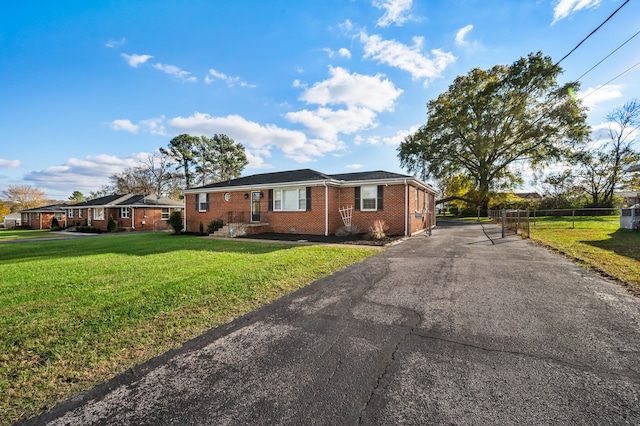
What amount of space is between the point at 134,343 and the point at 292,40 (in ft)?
38.5

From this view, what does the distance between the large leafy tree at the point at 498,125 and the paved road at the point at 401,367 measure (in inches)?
1133

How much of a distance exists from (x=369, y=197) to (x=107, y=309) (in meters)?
11.9

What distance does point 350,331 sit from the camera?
3154 millimetres

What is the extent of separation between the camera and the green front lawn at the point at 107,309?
7.68ft

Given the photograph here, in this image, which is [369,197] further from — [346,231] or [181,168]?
[181,168]

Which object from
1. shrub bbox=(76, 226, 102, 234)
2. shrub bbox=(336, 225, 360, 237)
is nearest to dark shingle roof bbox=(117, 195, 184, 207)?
shrub bbox=(76, 226, 102, 234)

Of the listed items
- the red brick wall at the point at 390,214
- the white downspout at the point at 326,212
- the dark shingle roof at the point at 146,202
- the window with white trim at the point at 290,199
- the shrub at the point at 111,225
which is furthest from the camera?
the dark shingle roof at the point at 146,202

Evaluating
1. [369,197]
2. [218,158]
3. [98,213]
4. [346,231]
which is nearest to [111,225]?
[98,213]

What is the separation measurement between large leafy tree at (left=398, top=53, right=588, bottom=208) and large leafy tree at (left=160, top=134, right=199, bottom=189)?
31.0 meters

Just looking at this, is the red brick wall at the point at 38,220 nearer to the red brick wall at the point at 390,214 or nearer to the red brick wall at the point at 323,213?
the red brick wall at the point at 323,213

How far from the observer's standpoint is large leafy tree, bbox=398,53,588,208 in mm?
25969

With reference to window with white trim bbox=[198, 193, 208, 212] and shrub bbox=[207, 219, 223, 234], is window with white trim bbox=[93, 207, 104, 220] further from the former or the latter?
shrub bbox=[207, 219, 223, 234]

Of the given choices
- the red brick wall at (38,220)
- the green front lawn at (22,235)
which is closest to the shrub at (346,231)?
the green front lawn at (22,235)

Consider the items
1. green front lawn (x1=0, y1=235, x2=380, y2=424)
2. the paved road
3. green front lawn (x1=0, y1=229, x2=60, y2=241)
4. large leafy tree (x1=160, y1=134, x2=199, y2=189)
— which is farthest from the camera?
large leafy tree (x1=160, y1=134, x2=199, y2=189)
